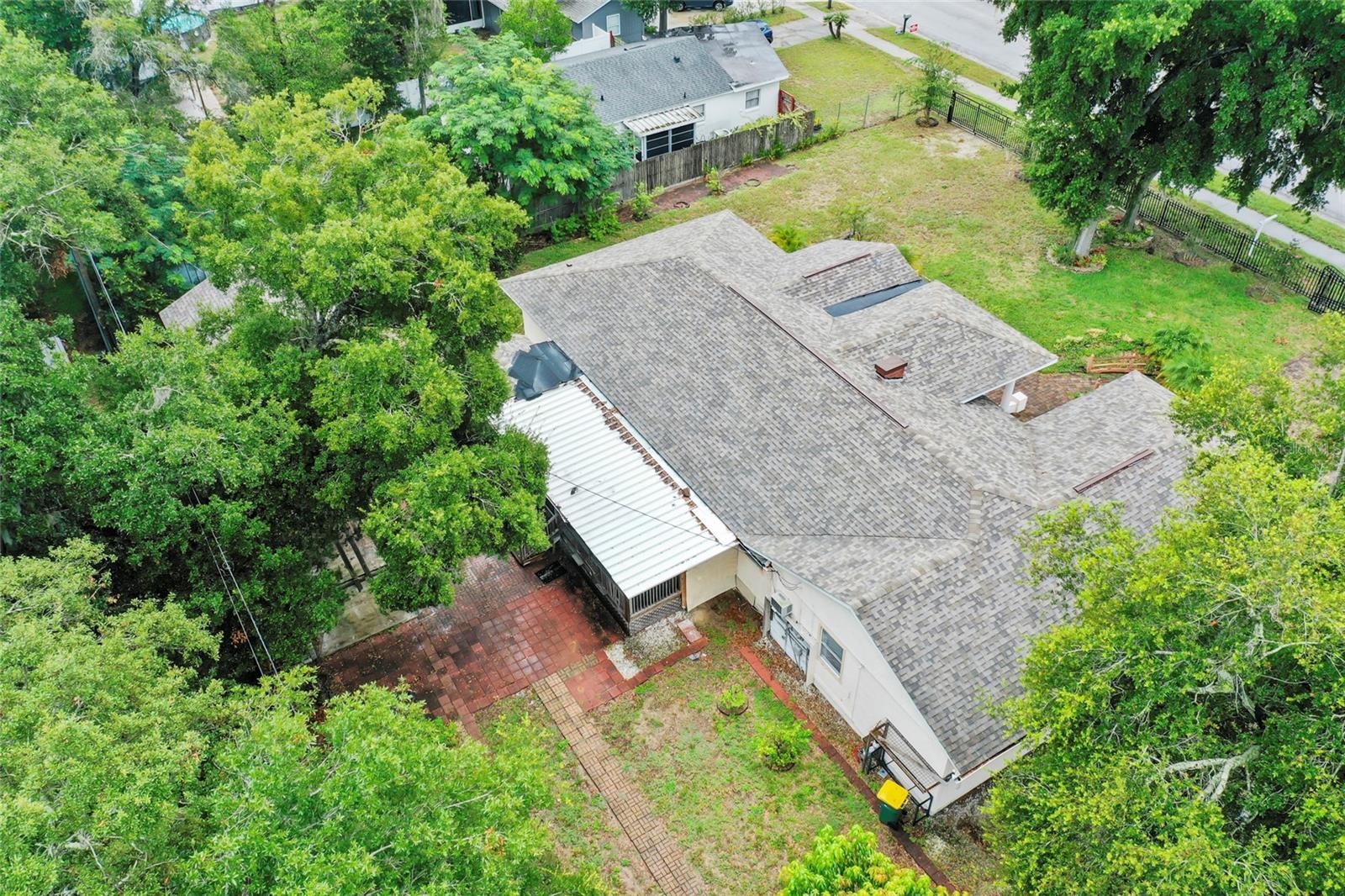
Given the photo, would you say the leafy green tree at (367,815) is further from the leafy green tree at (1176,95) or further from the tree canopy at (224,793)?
the leafy green tree at (1176,95)

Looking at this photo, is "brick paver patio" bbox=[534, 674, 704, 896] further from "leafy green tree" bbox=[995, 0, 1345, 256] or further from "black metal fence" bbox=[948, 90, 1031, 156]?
"black metal fence" bbox=[948, 90, 1031, 156]

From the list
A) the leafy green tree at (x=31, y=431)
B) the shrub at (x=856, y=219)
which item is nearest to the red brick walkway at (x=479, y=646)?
the leafy green tree at (x=31, y=431)

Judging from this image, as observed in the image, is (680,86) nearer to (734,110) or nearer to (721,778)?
(734,110)

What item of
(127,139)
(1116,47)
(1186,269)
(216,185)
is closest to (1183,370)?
(1186,269)

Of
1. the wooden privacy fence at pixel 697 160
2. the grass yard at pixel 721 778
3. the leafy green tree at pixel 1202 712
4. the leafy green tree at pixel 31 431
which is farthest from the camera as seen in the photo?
the wooden privacy fence at pixel 697 160

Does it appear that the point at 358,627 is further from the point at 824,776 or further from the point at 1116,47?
the point at 1116,47
